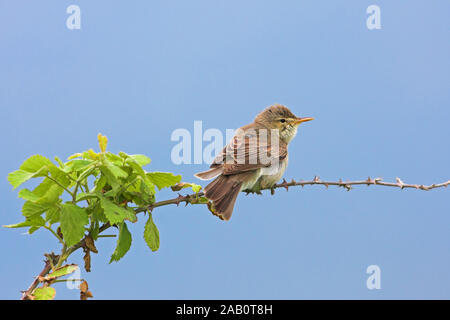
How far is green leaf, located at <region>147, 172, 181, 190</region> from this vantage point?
326cm

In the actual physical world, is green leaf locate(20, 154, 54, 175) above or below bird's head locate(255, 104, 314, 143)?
below

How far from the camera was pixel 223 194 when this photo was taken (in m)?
4.17

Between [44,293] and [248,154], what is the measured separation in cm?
294

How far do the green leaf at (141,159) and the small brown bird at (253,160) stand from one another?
0.88 meters

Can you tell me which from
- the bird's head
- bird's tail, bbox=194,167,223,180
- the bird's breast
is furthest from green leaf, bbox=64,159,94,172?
the bird's head

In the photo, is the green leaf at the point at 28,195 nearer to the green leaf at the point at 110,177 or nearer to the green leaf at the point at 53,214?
the green leaf at the point at 53,214

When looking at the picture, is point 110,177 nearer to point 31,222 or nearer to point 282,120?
point 31,222

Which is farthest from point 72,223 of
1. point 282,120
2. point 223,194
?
point 282,120

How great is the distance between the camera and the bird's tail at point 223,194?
12.6 feet

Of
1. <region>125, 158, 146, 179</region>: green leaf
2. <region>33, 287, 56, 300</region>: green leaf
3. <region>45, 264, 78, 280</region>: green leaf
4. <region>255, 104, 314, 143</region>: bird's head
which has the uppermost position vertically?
<region>255, 104, 314, 143</region>: bird's head

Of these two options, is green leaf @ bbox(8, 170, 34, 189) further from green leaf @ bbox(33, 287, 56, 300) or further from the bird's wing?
the bird's wing

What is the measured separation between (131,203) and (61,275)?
2.28 ft

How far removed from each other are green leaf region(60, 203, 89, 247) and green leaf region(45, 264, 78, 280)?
0.46 feet
